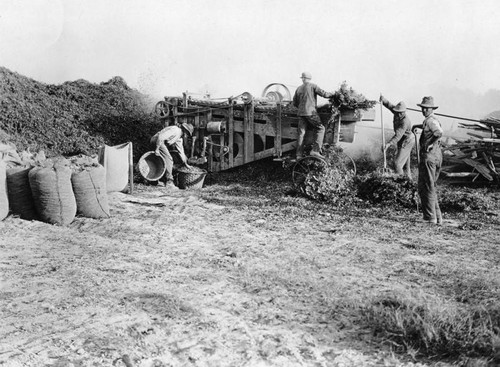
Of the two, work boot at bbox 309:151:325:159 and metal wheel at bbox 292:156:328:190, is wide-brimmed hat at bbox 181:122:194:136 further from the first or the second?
work boot at bbox 309:151:325:159

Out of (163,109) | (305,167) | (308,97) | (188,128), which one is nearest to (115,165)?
(188,128)

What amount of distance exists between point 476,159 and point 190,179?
6.51m

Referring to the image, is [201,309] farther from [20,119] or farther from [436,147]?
[20,119]

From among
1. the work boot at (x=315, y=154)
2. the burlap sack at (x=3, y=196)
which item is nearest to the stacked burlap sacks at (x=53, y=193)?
the burlap sack at (x=3, y=196)

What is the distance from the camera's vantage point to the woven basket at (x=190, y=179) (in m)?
11.4

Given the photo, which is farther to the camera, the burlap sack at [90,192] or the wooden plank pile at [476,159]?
the wooden plank pile at [476,159]

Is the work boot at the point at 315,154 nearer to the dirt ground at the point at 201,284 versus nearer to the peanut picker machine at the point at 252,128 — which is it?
the peanut picker machine at the point at 252,128

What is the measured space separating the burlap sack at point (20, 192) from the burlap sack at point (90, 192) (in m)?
0.66

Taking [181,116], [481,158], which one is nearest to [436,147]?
[481,158]

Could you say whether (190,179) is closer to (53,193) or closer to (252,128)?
(252,128)

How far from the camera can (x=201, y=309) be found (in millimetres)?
4559

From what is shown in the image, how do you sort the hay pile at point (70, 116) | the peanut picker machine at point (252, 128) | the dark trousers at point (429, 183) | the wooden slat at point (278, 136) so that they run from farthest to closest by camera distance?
the hay pile at point (70, 116)
the wooden slat at point (278, 136)
the peanut picker machine at point (252, 128)
the dark trousers at point (429, 183)

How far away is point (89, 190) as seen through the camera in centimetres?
772

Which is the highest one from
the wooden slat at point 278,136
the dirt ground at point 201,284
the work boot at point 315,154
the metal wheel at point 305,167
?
the wooden slat at point 278,136
